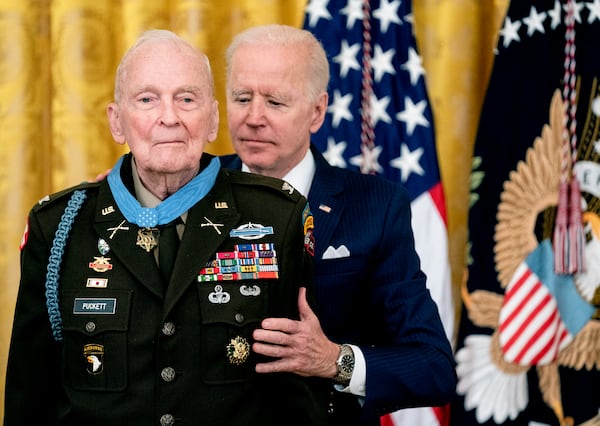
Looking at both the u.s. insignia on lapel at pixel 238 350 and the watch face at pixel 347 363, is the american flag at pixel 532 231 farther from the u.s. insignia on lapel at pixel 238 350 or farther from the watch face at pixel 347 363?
the u.s. insignia on lapel at pixel 238 350

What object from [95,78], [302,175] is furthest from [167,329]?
[95,78]

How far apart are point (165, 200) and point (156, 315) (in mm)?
180

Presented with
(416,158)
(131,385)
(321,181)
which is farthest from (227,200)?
(416,158)

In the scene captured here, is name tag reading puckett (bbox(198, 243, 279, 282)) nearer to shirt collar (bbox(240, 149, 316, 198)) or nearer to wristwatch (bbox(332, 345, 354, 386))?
wristwatch (bbox(332, 345, 354, 386))

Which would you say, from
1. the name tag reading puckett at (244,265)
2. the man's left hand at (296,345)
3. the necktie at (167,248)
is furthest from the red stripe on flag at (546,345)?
the necktie at (167,248)

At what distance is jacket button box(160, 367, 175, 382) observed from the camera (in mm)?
1359

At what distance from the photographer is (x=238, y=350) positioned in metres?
1.39

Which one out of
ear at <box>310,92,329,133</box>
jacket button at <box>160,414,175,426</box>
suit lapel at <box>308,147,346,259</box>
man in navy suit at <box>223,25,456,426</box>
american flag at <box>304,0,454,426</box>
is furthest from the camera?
american flag at <box>304,0,454,426</box>

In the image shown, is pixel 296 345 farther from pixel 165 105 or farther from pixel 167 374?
pixel 165 105

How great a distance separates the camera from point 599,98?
2697 millimetres

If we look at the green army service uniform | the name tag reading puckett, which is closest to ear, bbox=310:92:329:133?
the green army service uniform

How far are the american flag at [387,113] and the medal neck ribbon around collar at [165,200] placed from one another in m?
1.38

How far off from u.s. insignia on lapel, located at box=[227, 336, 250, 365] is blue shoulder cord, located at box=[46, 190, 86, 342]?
283mm

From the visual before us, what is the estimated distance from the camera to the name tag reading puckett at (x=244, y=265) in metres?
1.42
